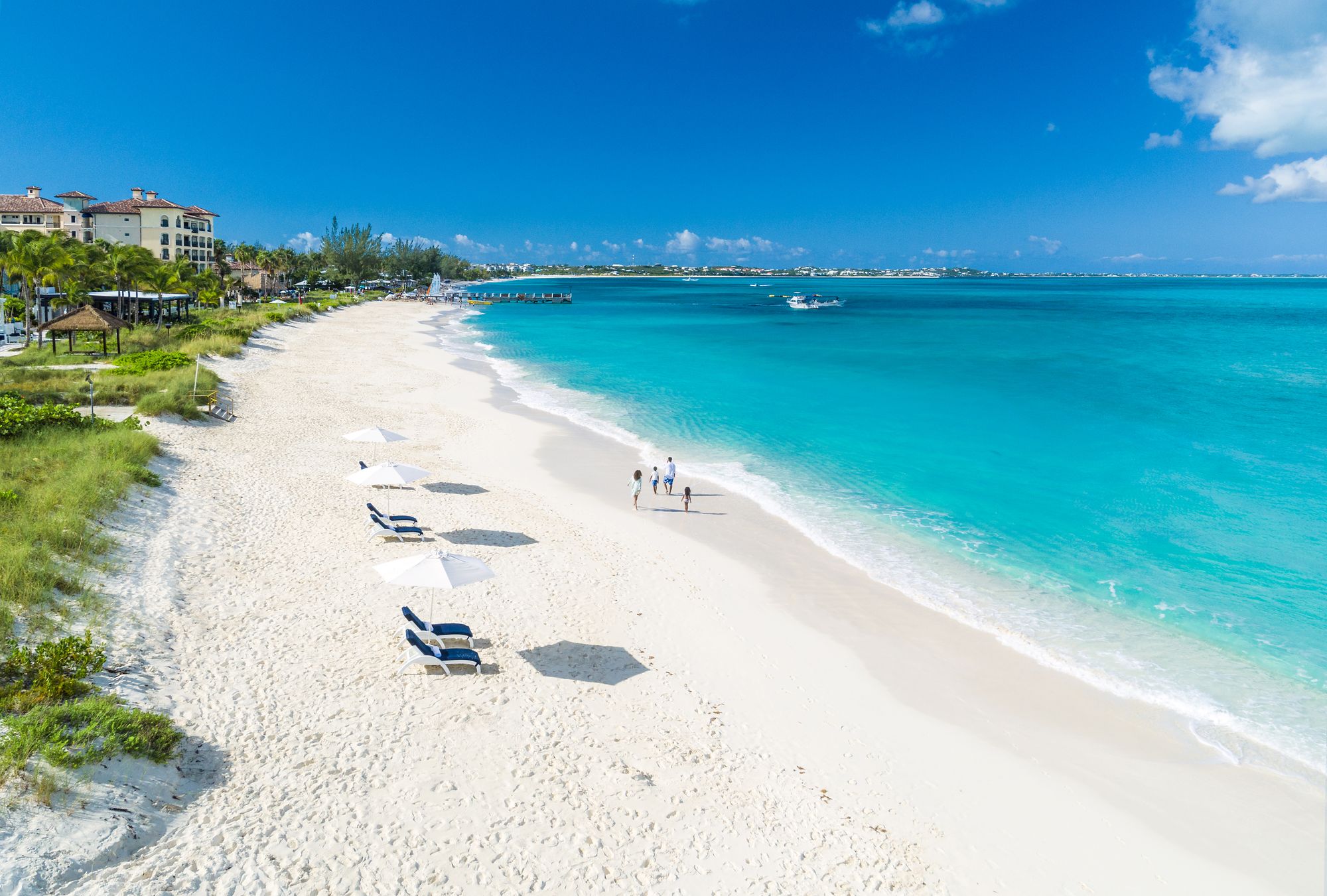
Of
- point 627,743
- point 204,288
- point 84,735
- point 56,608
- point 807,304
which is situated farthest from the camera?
point 807,304

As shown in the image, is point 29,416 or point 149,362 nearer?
point 29,416

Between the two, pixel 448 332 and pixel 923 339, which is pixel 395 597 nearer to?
pixel 448 332

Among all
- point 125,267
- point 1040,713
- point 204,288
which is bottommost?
point 1040,713

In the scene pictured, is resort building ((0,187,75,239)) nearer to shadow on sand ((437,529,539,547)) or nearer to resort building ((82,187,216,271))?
resort building ((82,187,216,271))

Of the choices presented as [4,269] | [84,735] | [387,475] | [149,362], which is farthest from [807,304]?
[84,735]

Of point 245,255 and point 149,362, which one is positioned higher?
point 245,255

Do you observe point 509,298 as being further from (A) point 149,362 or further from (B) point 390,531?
(B) point 390,531

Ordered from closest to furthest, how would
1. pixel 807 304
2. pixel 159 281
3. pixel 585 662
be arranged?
pixel 585 662, pixel 159 281, pixel 807 304

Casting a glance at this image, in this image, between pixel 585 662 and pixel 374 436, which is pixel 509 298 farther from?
pixel 585 662
